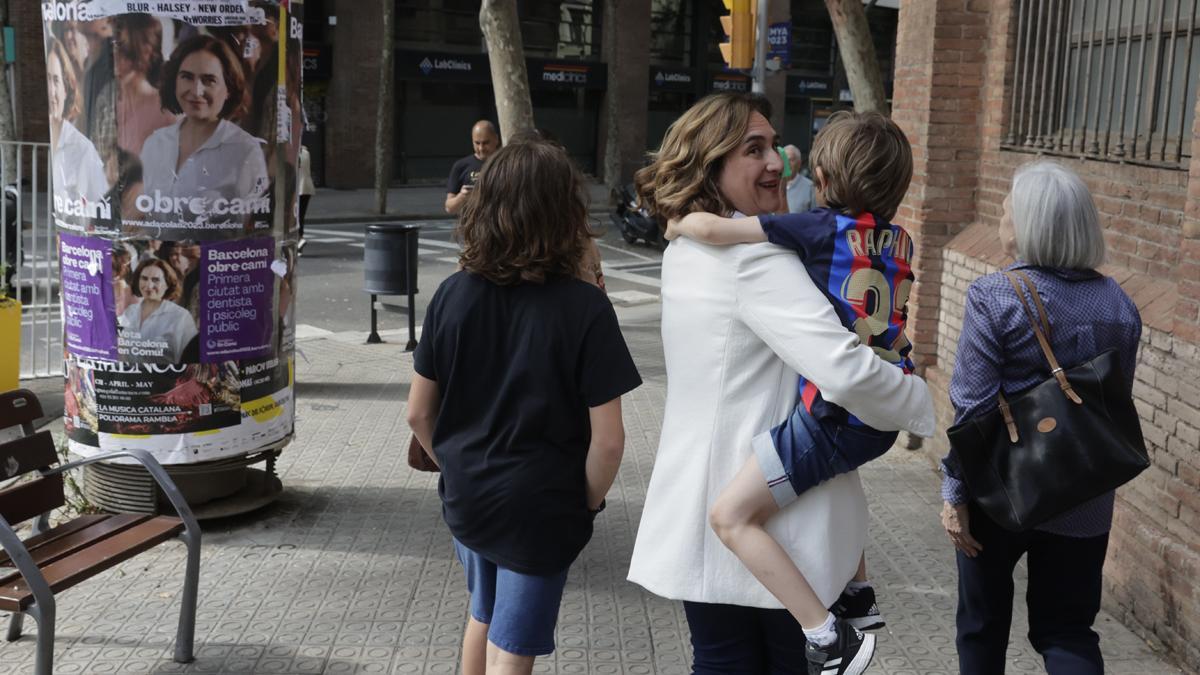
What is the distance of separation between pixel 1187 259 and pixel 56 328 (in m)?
10.0

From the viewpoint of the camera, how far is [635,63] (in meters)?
39.0

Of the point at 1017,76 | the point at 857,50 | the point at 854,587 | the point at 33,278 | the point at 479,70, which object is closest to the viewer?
the point at 854,587

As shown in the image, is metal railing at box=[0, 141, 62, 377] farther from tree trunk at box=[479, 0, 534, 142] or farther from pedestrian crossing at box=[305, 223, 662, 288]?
pedestrian crossing at box=[305, 223, 662, 288]

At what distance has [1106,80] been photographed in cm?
623

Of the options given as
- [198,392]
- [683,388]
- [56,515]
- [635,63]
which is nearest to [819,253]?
[683,388]

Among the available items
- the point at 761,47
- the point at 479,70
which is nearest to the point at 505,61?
the point at 761,47

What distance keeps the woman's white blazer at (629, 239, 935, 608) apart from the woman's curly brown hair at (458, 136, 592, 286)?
0.32m

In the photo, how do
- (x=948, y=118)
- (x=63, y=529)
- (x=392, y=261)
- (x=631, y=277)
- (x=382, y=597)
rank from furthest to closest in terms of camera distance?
(x=631, y=277) → (x=392, y=261) → (x=948, y=118) → (x=382, y=597) → (x=63, y=529)

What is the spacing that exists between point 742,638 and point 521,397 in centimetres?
77

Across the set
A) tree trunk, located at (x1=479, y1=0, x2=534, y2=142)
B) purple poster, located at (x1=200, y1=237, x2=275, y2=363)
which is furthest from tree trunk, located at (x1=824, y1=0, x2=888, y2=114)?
purple poster, located at (x1=200, y1=237, x2=275, y2=363)

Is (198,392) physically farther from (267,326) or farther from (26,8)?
(26,8)

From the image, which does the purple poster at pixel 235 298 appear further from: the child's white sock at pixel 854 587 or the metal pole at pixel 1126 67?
the metal pole at pixel 1126 67

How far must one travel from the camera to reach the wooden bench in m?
4.12

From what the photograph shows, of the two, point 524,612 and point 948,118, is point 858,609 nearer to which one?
point 524,612
